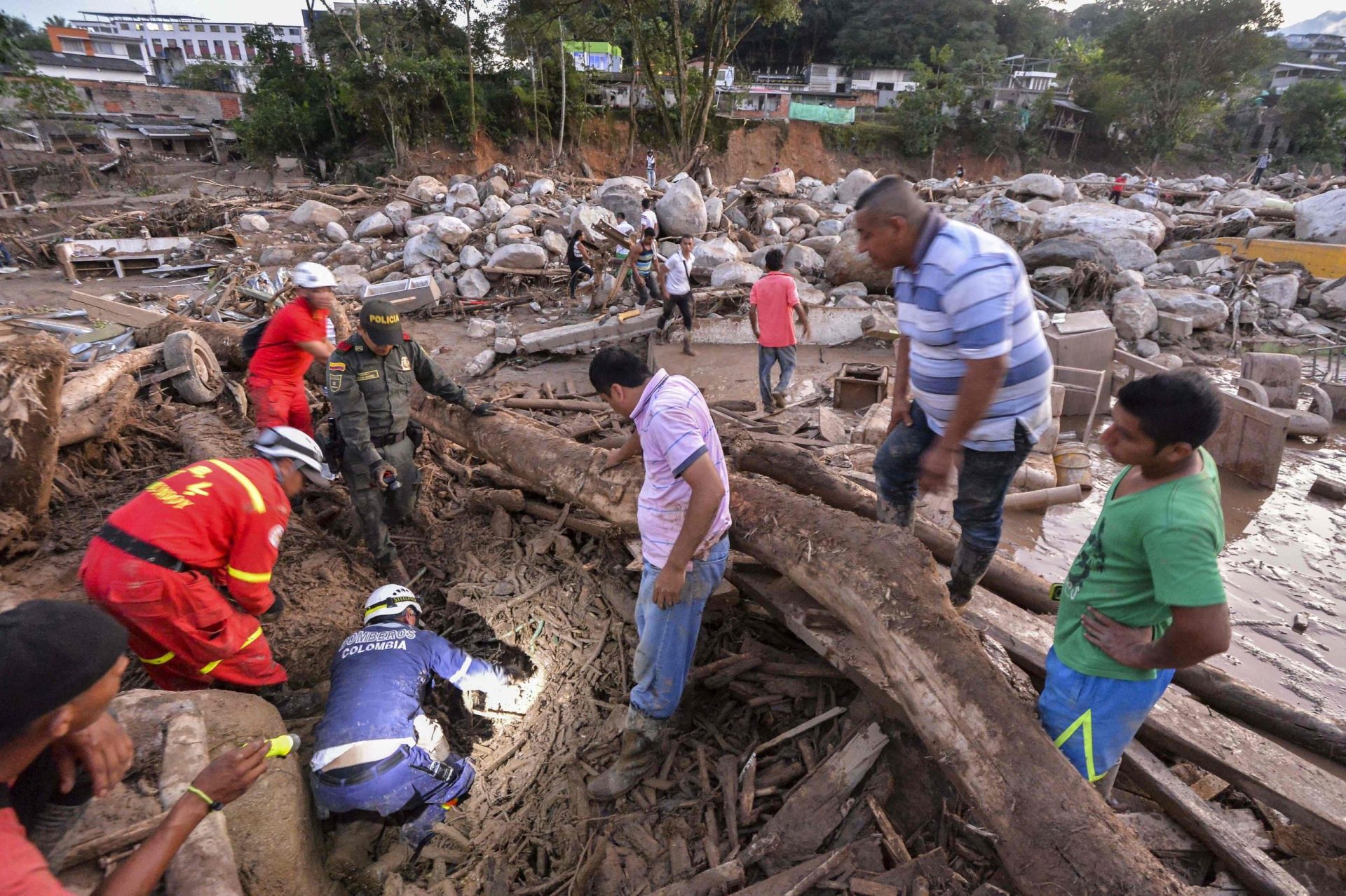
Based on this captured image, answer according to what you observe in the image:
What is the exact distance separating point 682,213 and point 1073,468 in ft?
36.8

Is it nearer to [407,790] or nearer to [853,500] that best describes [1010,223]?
[853,500]

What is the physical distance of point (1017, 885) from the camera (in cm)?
208

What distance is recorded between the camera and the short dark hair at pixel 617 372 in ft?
9.00

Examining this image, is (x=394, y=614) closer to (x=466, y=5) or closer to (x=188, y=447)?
(x=188, y=447)

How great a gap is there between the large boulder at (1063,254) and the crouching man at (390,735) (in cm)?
1304

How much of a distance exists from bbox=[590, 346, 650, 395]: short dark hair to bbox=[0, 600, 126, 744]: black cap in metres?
1.79

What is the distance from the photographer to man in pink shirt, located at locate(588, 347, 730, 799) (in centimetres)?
263

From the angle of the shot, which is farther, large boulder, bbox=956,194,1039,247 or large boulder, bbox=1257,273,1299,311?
large boulder, bbox=956,194,1039,247

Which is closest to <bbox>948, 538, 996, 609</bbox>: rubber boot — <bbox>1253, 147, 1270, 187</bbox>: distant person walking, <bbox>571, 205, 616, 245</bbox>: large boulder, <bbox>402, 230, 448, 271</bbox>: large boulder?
<bbox>571, 205, 616, 245</bbox>: large boulder

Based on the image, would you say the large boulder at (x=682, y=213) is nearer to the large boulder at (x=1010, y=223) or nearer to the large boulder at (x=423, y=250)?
the large boulder at (x=423, y=250)

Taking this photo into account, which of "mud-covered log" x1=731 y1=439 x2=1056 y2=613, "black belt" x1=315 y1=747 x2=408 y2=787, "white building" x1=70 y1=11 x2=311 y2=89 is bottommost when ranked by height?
"black belt" x1=315 y1=747 x2=408 y2=787

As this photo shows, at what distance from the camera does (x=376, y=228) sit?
16406mm

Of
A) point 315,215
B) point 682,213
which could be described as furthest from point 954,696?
point 315,215

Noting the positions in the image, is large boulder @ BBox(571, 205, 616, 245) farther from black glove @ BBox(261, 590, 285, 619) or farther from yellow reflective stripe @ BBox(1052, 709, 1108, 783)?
yellow reflective stripe @ BBox(1052, 709, 1108, 783)
